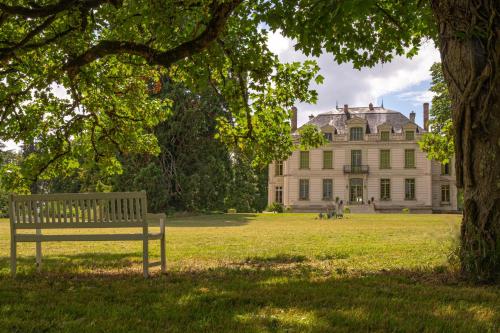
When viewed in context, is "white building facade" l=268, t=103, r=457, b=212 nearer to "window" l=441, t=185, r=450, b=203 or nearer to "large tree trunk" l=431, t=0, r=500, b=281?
"window" l=441, t=185, r=450, b=203

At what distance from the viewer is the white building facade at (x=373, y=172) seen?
149 feet

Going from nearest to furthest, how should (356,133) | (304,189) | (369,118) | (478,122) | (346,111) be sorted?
(478,122) < (356,133) < (304,189) < (369,118) < (346,111)

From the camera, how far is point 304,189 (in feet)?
154

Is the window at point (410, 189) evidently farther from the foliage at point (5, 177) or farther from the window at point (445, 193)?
the foliage at point (5, 177)

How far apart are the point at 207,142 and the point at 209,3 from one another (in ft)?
84.6

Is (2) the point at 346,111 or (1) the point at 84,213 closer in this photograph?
(1) the point at 84,213

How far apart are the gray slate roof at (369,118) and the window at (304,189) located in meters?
5.26

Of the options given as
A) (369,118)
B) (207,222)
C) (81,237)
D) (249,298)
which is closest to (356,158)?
(369,118)

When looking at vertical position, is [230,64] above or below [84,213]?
above

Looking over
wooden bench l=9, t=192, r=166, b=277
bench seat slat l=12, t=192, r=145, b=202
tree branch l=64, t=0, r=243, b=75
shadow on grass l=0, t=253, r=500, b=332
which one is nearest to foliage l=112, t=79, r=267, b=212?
tree branch l=64, t=0, r=243, b=75

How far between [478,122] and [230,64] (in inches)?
225

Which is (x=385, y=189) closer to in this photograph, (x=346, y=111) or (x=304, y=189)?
(x=304, y=189)

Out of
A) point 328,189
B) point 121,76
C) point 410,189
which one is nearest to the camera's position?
point 121,76

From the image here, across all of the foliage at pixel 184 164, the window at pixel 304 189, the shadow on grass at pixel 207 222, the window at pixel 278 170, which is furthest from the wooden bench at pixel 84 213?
the window at pixel 278 170
